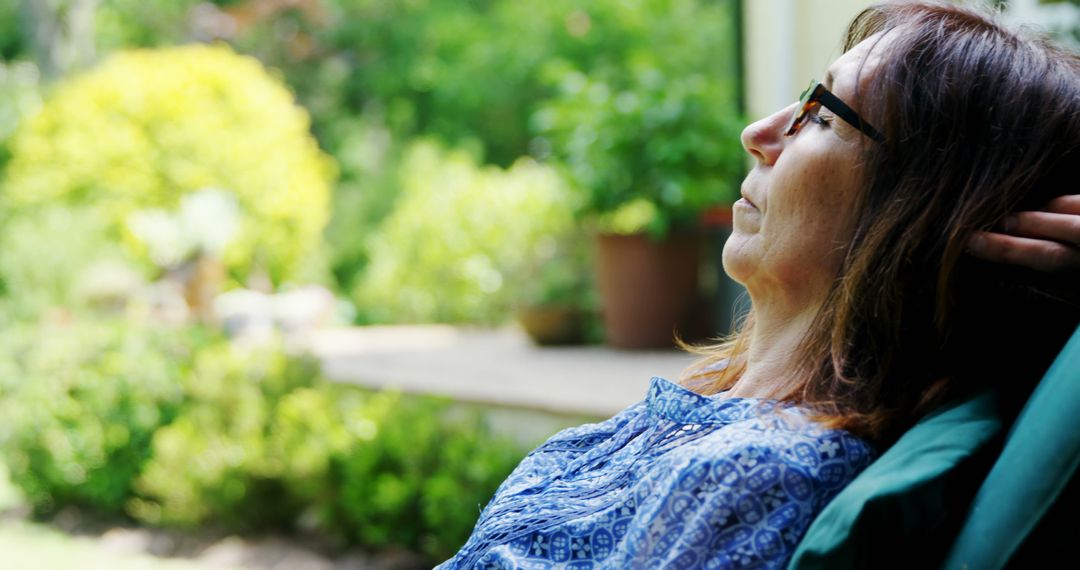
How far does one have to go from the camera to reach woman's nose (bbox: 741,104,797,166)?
136 centimetres

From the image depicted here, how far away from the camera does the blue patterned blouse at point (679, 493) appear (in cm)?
108

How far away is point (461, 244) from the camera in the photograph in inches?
334

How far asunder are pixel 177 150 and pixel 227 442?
20.7 ft

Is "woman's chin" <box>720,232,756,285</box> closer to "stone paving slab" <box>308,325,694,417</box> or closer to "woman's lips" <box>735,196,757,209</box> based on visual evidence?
"woman's lips" <box>735,196,757,209</box>

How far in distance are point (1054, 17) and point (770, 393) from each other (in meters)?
3.49

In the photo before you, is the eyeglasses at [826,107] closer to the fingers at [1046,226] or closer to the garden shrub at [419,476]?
the fingers at [1046,226]

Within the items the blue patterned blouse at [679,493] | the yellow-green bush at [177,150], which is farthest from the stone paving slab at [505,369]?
the yellow-green bush at [177,150]

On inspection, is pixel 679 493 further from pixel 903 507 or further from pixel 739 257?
pixel 739 257

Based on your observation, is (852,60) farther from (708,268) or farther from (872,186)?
(708,268)

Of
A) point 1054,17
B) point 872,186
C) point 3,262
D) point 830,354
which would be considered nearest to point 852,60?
point 872,186

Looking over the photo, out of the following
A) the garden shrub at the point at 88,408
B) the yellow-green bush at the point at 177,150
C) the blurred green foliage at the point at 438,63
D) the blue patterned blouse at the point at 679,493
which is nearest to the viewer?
the blue patterned blouse at the point at 679,493

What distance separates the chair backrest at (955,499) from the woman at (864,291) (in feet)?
0.40

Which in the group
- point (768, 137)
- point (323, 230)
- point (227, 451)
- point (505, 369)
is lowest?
point (227, 451)

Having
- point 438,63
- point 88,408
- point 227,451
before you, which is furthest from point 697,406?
point 438,63
